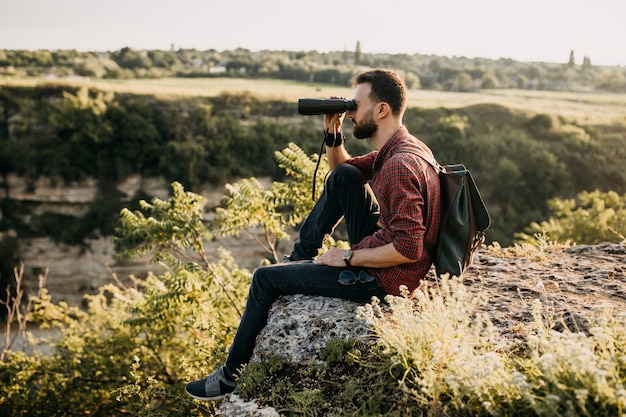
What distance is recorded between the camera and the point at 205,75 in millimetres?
43875

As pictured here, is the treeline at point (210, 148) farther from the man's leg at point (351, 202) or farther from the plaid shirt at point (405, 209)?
the plaid shirt at point (405, 209)

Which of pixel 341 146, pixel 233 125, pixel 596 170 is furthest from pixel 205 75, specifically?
pixel 341 146

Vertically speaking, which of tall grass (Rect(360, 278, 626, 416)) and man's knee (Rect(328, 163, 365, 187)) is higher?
man's knee (Rect(328, 163, 365, 187))

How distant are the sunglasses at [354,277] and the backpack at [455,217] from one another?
47 cm

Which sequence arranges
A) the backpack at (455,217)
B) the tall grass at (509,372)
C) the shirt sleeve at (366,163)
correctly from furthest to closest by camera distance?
the shirt sleeve at (366,163) → the backpack at (455,217) → the tall grass at (509,372)

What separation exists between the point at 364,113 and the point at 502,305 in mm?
1817

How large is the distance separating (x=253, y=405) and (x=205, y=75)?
43660mm

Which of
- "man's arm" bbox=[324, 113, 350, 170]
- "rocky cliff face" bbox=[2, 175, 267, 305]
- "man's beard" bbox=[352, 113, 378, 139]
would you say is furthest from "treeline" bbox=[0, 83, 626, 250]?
"man's beard" bbox=[352, 113, 378, 139]

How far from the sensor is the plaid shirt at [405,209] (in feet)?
10.6

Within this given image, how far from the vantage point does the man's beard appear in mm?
3666

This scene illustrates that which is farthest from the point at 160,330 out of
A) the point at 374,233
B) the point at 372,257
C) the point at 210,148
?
the point at 210,148

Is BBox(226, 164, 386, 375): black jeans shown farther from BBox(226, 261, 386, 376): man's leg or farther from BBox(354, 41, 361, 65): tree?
BBox(354, 41, 361, 65): tree

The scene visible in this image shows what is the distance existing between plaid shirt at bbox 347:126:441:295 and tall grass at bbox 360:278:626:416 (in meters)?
0.44

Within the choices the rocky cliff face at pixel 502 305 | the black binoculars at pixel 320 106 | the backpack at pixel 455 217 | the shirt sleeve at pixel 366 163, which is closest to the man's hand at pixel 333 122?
the black binoculars at pixel 320 106
